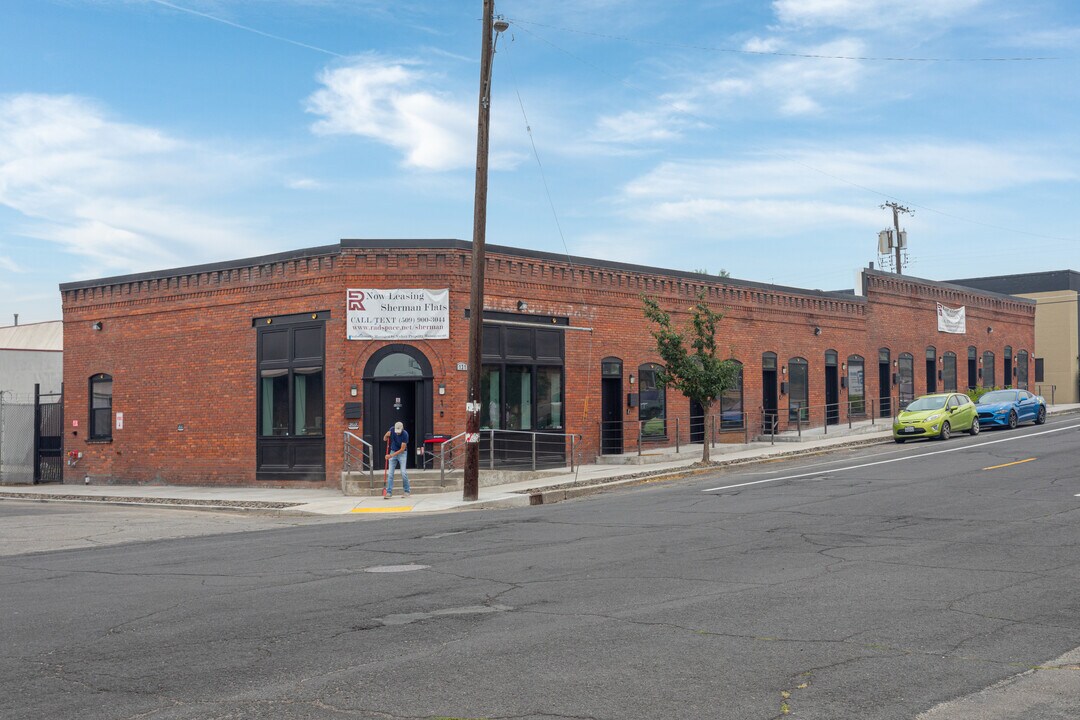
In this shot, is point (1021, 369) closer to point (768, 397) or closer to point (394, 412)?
point (768, 397)

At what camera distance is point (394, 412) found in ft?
81.6

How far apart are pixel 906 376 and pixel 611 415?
18.7 m

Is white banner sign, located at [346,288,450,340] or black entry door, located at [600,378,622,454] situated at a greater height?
white banner sign, located at [346,288,450,340]

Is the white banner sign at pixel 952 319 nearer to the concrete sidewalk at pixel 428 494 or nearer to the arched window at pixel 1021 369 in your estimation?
the arched window at pixel 1021 369

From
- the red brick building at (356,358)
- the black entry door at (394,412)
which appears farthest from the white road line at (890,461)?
the black entry door at (394,412)

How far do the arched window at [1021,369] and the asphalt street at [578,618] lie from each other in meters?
38.7

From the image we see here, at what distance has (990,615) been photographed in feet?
27.1

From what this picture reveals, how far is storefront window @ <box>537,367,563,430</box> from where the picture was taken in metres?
27.0

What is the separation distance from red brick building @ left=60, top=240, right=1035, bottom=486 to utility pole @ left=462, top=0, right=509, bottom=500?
4094 millimetres

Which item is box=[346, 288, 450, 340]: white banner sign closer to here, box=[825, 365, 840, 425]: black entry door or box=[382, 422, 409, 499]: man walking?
box=[382, 422, 409, 499]: man walking

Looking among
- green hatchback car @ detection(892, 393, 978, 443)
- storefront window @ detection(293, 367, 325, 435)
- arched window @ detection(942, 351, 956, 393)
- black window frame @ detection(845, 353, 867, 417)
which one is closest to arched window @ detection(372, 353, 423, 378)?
storefront window @ detection(293, 367, 325, 435)

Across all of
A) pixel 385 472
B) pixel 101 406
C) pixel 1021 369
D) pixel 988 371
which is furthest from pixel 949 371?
pixel 101 406

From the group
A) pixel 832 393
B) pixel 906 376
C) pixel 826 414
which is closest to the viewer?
pixel 826 414

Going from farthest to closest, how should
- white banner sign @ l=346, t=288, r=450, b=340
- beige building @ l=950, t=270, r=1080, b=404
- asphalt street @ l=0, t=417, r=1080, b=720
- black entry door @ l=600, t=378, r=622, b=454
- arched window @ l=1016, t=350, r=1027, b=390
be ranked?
beige building @ l=950, t=270, r=1080, b=404 < arched window @ l=1016, t=350, r=1027, b=390 < black entry door @ l=600, t=378, r=622, b=454 < white banner sign @ l=346, t=288, r=450, b=340 < asphalt street @ l=0, t=417, r=1080, b=720
